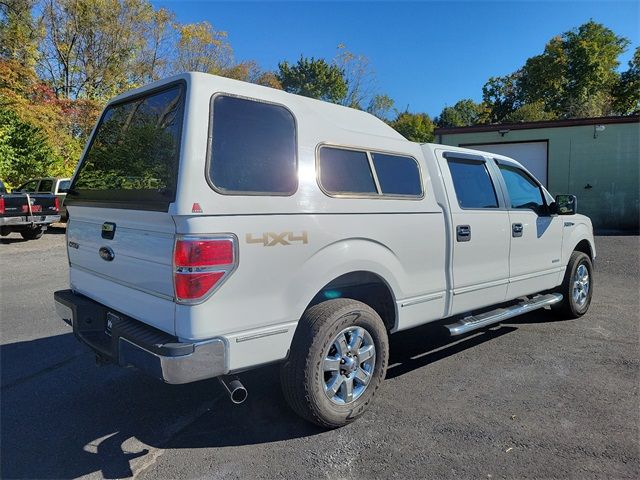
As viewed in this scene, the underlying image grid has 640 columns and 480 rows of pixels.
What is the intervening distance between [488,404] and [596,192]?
17517 mm

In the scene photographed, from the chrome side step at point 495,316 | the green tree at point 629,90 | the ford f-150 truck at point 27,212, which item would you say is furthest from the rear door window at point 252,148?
the green tree at point 629,90

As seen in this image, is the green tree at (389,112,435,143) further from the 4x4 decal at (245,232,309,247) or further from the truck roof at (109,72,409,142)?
the 4x4 decal at (245,232,309,247)

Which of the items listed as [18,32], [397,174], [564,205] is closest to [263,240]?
[397,174]

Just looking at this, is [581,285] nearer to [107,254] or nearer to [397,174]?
[397,174]

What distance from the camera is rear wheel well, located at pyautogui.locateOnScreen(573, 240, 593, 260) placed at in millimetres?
6137

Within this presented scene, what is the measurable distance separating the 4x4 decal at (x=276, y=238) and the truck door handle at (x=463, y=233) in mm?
1710

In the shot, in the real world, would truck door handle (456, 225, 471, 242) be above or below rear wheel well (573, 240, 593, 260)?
above

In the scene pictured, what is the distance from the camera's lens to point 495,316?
449 cm

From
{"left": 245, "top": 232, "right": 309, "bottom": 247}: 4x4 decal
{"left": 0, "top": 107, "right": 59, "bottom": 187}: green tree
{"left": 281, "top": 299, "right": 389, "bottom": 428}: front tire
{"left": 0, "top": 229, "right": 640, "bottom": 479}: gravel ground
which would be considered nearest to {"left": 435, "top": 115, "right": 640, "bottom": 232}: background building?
{"left": 0, "top": 229, "right": 640, "bottom": 479}: gravel ground

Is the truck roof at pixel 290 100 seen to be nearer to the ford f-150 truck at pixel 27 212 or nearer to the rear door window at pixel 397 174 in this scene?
the rear door window at pixel 397 174

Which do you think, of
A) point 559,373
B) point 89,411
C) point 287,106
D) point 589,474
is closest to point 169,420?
point 89,411

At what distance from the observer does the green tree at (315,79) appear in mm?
39466

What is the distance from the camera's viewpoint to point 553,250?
A: 5.37 metres

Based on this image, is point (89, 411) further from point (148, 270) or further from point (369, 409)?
point (369, 409)
